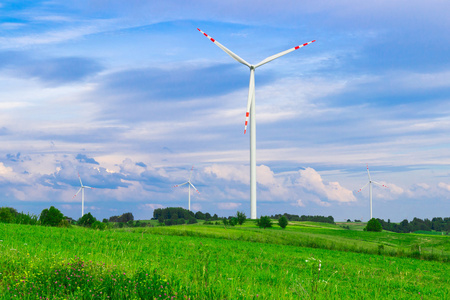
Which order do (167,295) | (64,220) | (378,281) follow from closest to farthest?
(167,295) < (378,281) < (64,220)

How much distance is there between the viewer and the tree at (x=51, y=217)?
40719mm

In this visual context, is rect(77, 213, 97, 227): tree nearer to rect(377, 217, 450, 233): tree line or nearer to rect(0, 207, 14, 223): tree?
rect(0, 207, 14, 223): tree

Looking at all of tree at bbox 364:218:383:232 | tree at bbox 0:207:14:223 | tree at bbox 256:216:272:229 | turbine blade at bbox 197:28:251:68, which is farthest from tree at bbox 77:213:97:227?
tree at bbox 364:218:383:232

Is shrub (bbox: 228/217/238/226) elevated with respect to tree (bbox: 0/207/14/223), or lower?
lower

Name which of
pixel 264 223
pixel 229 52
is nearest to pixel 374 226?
pixel 264 223

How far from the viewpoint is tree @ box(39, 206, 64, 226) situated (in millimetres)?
40719

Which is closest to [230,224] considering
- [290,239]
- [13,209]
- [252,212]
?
[252,212]

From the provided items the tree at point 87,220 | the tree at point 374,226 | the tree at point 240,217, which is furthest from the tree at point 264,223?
the tree at point 374,226

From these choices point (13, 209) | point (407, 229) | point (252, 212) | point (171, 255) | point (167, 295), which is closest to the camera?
point (167, 295)

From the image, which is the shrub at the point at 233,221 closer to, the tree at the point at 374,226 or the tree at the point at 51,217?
the tree at the point at 51,217

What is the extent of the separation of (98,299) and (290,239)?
28819mm

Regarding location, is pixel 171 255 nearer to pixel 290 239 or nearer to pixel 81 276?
pixel 81 276

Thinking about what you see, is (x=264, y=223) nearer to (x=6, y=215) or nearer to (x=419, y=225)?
(x=6, y=215)

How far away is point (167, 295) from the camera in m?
9.16
